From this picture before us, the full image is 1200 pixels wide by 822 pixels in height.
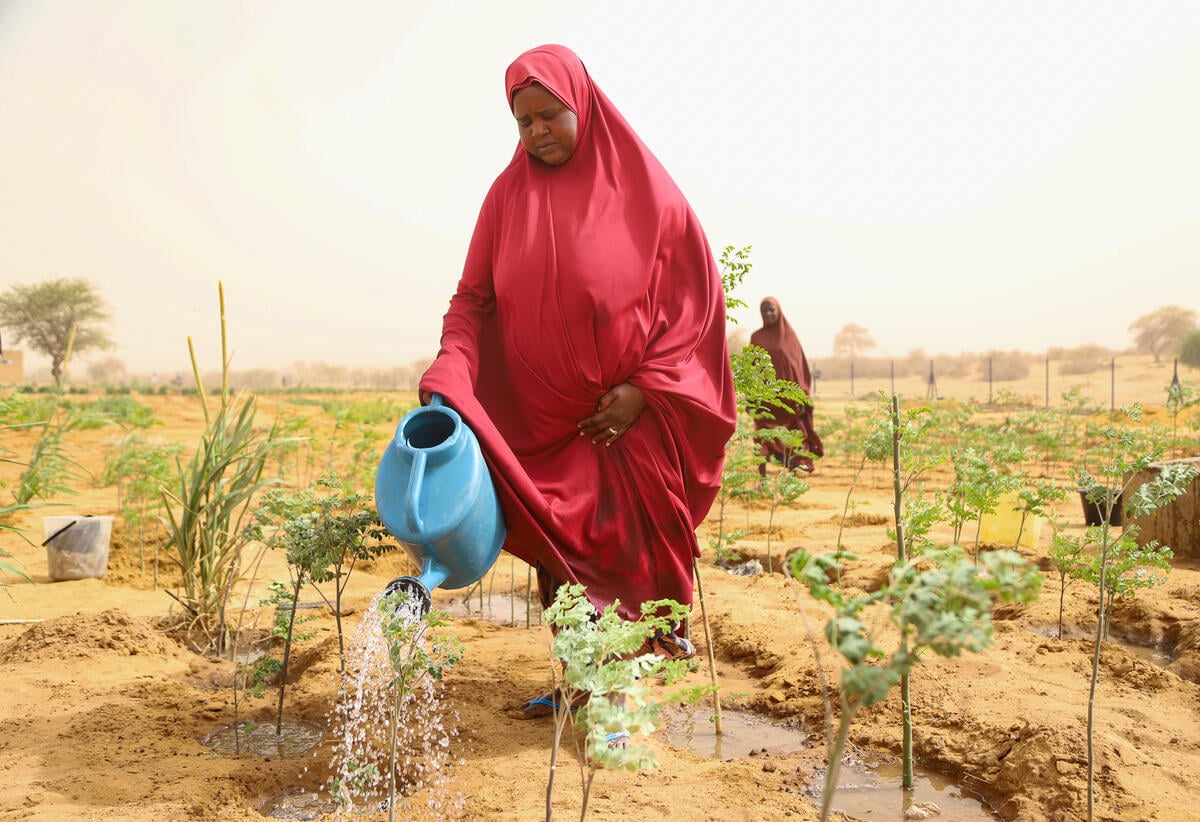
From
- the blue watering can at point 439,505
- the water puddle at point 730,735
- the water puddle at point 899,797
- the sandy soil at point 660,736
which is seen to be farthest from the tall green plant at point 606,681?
the water puddle at point 730,735

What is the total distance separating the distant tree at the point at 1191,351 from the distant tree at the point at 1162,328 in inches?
492

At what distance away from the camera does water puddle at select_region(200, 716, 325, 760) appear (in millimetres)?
2930

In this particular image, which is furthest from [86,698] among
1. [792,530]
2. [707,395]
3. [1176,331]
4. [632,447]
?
[1176,331]

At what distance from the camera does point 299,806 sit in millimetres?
2553

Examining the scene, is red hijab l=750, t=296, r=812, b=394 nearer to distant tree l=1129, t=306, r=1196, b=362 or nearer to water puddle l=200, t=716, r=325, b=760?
water puddle l=200, t=716, r=325, b=760

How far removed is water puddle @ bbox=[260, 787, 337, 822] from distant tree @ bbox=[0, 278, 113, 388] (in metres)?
32.4

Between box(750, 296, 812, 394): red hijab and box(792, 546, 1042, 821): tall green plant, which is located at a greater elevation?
box(750, 296, 812, 394): red hijab

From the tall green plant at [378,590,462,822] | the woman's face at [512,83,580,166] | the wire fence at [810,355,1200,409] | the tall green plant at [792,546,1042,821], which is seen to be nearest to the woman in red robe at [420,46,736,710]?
the woman's face at [512,83,580,166]

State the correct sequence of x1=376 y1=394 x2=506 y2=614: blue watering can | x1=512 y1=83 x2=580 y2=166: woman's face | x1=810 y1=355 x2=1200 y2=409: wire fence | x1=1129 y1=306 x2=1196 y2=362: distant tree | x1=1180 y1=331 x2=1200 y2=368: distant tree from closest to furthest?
1. x1=376 y1=394 x2=506 y2=614: blue watering can
2. x1=512 y1=83 x2=580 y2=166: woman's face
3. x1=1180 y1=331 x2=1200 y2=368: distant tree
4. x1=810 y1=355 x2=1200 y2=409: wire fence
5. x1=1129 y1=306 x2=1196 y2=362: distant tree

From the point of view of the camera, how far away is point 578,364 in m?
2.65

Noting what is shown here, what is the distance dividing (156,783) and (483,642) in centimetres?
172

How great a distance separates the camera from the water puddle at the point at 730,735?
2900 mm

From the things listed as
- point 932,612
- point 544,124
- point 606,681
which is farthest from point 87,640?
point 932,612

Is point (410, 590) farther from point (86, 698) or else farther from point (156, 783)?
point (86, 698)
